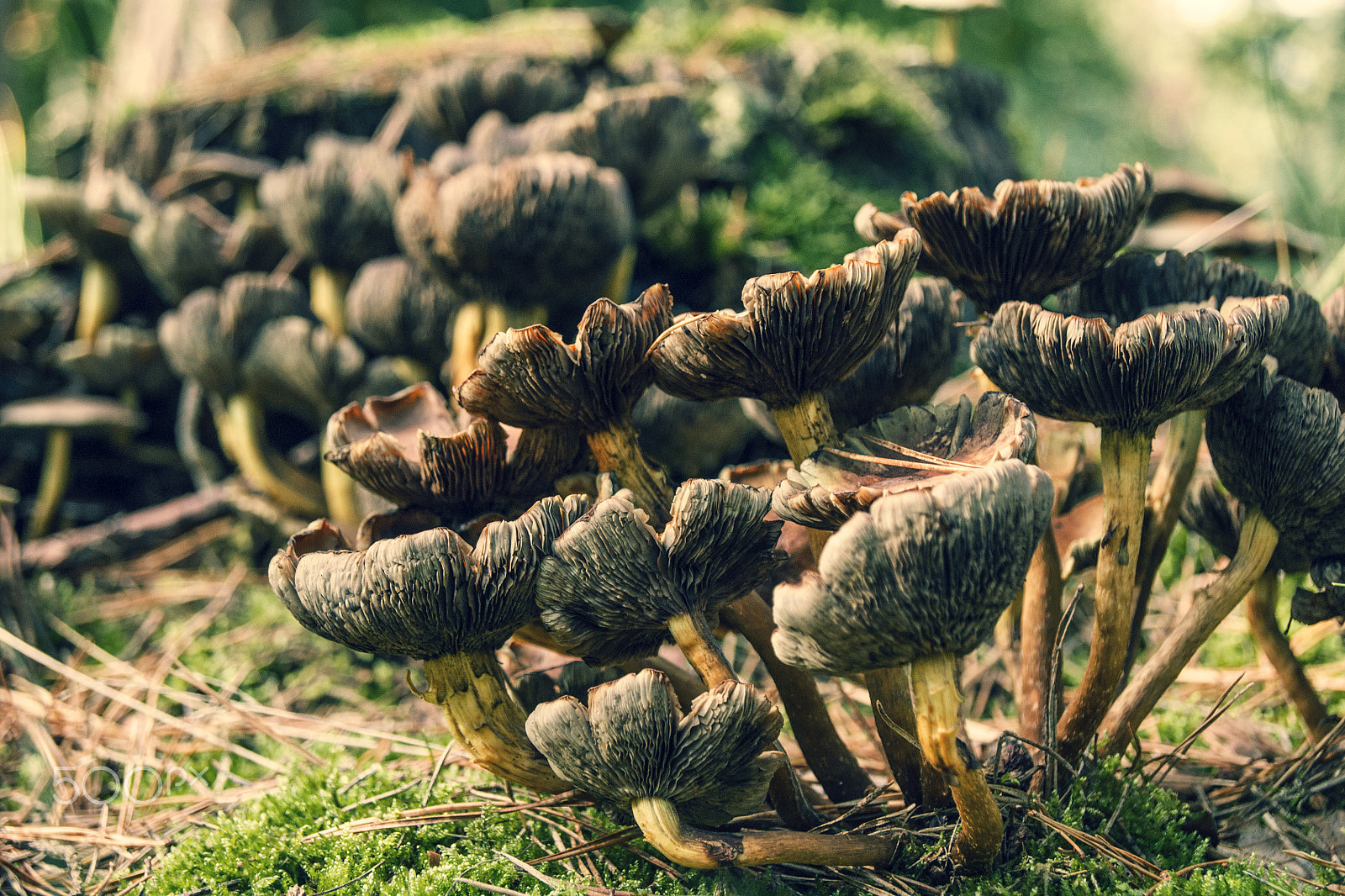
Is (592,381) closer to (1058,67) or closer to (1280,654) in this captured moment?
(1280,654)

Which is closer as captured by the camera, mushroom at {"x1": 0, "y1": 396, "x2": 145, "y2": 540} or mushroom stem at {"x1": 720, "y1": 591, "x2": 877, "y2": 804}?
mushroom stem at {"x1": 720, "y1": 591, "x2": 877, "y2": 804}

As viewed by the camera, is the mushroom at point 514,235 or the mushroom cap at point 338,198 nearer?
the mushroom at point 514,235

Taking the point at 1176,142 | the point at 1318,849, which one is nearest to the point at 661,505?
the point at 1318,849

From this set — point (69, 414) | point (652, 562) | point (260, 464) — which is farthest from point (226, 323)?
point (652, 562)

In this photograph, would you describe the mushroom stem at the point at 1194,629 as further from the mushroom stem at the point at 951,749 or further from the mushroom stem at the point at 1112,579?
the mushroom stem at the point at 951,749

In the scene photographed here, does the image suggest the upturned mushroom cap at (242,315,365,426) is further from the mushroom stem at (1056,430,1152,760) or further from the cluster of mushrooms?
the mushroom stem at (1056,430,1152,760)

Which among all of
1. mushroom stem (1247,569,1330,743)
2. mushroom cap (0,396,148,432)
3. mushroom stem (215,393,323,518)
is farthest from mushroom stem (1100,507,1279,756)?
mushroom cap (0,396,148,432)

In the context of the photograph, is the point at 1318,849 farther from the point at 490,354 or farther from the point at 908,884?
the point at 490,354

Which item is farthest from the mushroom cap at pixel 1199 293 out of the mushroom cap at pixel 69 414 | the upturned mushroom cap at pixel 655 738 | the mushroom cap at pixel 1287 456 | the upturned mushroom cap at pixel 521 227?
the mushroom cap at pixel 69 414
